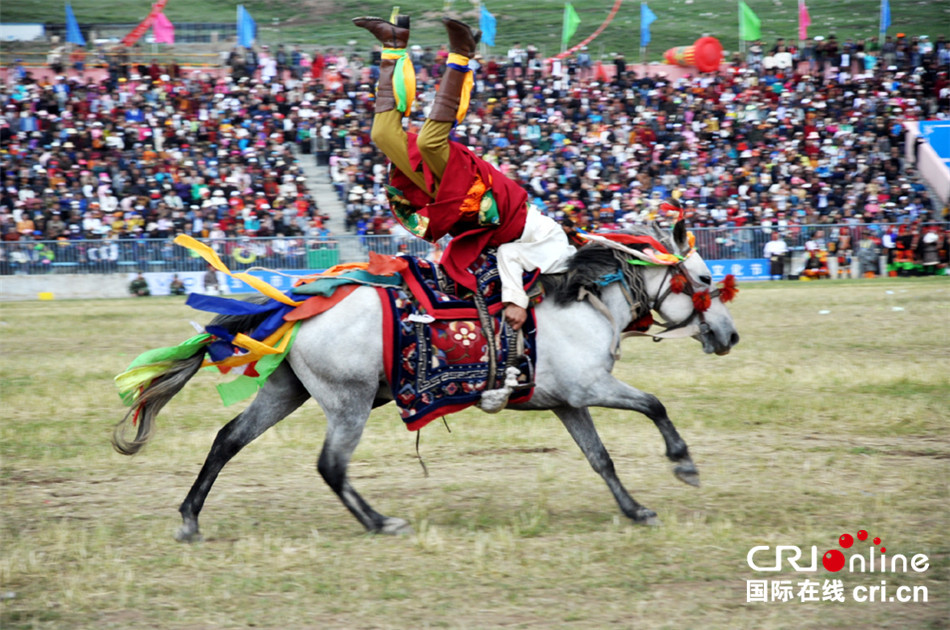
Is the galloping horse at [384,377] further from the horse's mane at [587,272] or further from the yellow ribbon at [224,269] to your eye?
the yellow ribbon at [224,269]

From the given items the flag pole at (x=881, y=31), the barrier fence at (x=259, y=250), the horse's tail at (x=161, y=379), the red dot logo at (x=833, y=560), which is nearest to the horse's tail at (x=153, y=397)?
the horse's tail at (x=161, y=379)

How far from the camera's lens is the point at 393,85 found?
569 centimetres

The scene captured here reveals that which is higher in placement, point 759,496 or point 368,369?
point 368,369

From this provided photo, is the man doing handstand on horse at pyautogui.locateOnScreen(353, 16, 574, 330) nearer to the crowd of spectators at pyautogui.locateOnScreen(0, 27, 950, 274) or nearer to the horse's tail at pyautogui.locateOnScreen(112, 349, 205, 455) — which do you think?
the horse's tail at pyautogui.locateOnScreen(112, 349, 205, 455)

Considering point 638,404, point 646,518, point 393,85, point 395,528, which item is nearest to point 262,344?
point 395,528

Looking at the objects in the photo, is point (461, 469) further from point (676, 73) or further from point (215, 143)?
point (676, 73)

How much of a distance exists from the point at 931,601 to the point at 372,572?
269cm

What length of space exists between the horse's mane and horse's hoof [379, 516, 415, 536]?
64.9 inches

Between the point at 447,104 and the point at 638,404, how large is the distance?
209 centimetres

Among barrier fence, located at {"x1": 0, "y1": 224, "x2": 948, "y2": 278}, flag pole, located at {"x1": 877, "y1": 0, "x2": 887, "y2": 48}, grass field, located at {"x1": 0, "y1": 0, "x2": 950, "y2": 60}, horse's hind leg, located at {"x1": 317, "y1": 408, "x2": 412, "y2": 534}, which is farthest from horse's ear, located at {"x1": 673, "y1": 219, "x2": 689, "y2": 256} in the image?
grass field, located at {"x1": 0, "y1": 0, "x2": 950, "y2": 60}

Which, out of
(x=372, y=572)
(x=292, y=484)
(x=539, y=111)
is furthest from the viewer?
(x=539, y=111)

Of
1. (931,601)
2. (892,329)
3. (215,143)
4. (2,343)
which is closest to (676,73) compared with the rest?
(215,143)

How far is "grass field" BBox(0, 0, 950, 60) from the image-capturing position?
42.1 metres

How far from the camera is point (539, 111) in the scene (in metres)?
30.2
